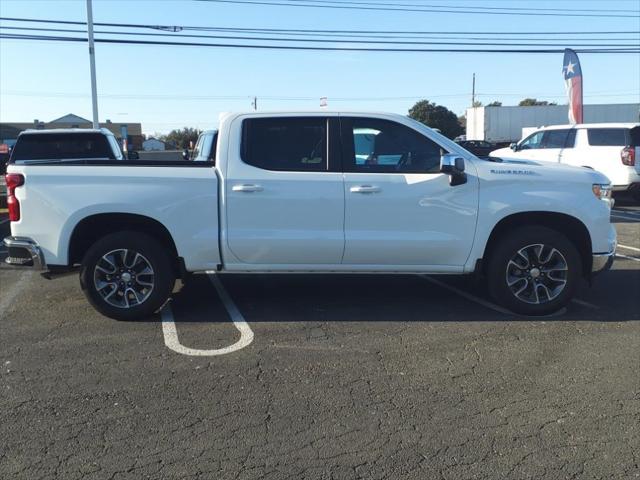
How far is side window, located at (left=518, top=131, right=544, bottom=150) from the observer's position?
16234 mm

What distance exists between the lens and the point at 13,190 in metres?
5.30

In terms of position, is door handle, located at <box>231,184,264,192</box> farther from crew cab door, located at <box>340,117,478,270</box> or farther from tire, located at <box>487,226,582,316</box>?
tire, located at <box>487,226,582,316</box>

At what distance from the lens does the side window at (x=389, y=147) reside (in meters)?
5.47

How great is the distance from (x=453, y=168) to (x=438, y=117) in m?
66.7

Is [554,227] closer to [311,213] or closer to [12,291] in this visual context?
[311,213]

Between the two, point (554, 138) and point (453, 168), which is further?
point (554, 138)

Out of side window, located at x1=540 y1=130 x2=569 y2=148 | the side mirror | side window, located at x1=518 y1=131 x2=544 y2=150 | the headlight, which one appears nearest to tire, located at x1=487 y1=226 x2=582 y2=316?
the headlight

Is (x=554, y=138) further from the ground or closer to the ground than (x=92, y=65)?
closer to the ground

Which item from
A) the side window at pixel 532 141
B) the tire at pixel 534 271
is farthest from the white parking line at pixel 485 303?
the side window at pixel 532 141

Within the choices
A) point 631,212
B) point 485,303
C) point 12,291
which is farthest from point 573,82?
point 12,291

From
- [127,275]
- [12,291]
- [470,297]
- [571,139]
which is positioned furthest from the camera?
[571,139]

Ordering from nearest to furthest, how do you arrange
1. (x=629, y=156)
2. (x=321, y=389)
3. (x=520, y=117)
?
(x=321, y=389)
(x=629, y=156)
(x=520, y=117)

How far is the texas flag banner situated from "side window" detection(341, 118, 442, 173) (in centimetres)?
2044

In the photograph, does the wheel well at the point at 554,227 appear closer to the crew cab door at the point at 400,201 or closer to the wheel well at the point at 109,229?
the crew cab door at the point at 400,201
